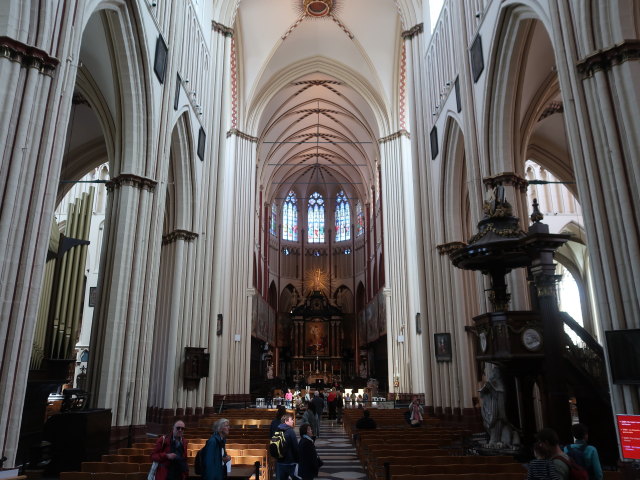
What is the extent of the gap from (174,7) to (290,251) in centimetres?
3315

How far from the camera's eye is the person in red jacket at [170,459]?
4684mm

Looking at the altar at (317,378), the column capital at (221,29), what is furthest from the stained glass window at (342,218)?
the column capital at (221,29)

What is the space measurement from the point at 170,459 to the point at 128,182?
7.13m

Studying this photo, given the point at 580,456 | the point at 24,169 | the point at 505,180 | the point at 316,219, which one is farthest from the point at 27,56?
the point at 316,219

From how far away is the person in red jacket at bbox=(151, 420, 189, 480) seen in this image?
468cm

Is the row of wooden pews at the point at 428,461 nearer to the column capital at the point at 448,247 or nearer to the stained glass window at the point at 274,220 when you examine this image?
the column capital at the point at 448,247

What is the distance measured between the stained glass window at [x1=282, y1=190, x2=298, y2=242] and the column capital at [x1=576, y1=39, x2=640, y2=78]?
38406mm

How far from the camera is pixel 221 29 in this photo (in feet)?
58.7

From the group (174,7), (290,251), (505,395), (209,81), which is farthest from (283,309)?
(505,395)

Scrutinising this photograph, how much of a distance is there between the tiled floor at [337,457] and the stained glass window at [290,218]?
30.4 meters

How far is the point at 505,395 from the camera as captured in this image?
764 cm

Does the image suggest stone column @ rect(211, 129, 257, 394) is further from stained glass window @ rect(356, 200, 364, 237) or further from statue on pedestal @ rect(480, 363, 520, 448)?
stained glass window @ rect(356, 200, 364, 237)

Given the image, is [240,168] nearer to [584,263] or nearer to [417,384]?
[417,384]

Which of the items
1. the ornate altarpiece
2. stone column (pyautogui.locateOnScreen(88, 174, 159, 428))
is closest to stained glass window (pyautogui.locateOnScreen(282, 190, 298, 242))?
the ornate altarpiece
